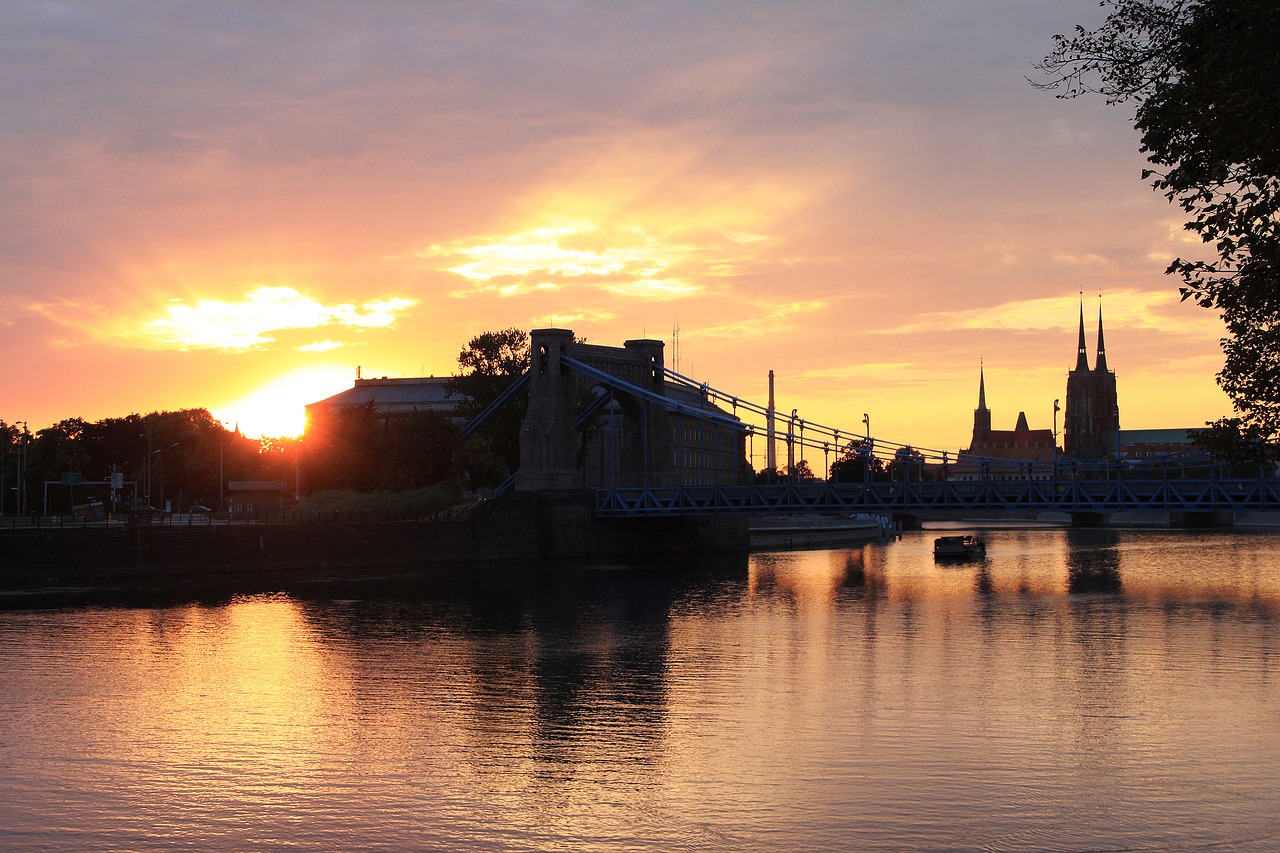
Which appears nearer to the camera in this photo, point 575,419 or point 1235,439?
point 1235,439

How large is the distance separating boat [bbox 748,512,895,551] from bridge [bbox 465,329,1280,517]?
1295cm

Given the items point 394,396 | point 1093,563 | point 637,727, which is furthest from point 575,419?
point 394,396

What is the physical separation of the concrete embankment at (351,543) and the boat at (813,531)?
955 centimetres

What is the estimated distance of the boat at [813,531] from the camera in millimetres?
101625

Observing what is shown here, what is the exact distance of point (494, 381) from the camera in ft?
299

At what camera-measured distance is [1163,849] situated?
51.6 ft

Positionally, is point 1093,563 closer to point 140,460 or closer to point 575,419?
point 575,419

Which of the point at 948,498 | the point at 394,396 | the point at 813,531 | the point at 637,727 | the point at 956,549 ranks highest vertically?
the point at 394,396

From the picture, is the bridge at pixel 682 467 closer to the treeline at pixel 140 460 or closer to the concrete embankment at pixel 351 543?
the concrete embankment at pixel 351 543

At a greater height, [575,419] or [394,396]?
[394,396]

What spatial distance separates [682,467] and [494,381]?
57.7ft

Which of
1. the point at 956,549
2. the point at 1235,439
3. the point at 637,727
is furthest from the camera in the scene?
the point at 956,549

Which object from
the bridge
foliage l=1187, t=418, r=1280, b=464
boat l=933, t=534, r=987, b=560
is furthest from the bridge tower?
foliage l=1187, t=418, r=1280, b=464

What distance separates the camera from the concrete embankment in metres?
57.1
